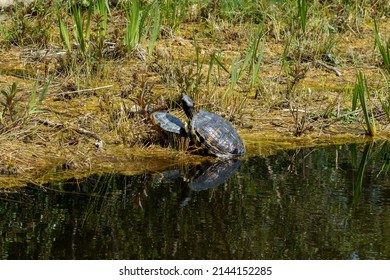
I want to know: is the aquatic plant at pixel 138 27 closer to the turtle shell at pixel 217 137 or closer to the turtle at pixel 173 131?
the turtle at pixel 173 131

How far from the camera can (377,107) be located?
26.3 feet

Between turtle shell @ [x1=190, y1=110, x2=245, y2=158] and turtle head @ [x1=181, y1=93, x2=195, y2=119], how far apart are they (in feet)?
0.64

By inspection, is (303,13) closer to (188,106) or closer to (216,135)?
(188,106)

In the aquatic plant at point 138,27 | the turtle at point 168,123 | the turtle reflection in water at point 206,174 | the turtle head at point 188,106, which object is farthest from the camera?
the aquatic plant at point 138,27

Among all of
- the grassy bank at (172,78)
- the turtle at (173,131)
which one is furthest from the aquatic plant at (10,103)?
the turtle at (173,131)

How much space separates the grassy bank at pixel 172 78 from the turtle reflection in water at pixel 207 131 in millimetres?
144

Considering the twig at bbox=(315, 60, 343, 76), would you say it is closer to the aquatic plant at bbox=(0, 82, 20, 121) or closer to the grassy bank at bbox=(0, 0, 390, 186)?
the grassy bank at bbox=(0, 0, 390, 186)

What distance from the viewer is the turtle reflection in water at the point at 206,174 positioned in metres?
5.92

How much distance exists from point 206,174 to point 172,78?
2.17 meters

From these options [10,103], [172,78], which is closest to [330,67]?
[172,78]

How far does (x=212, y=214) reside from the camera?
17.3 ft

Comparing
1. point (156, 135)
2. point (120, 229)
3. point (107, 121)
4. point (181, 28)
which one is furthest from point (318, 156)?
point (181, 28)

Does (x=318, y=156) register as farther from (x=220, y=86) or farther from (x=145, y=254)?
(x=145, y=254)

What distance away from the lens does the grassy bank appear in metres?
6.80
